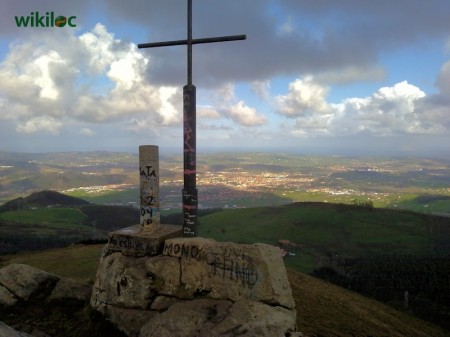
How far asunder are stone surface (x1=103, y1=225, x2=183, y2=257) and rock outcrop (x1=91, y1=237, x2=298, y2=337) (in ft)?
0.35

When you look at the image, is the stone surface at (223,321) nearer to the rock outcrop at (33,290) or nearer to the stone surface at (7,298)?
the rock outcrop at (33,290)

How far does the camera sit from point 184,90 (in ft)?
42.6

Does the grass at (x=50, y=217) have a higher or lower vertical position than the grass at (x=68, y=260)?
lower

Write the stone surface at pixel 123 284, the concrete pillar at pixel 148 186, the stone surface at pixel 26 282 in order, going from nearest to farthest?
the stone surface at pixel 123 284, the concrete pillar at pixel 148 186, the stone surface at pixel 26 282

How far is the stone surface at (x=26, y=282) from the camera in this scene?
584 inches

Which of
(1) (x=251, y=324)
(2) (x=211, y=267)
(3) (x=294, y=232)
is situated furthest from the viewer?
(3) (x=294, y=232)

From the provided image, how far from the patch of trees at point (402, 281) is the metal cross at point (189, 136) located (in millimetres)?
47457

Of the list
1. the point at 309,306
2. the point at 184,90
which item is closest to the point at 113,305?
the point at 184,90

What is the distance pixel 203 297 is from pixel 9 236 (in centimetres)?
12961

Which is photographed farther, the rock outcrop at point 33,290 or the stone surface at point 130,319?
the rock outcrop at point 33,290

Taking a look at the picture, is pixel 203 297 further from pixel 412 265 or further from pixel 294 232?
pixel 294 232

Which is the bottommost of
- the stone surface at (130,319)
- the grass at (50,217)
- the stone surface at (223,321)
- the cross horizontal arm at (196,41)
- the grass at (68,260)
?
the grass at (50,217)

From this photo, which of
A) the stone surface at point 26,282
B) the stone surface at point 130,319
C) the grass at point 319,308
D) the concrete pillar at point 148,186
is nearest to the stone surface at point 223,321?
the stone surface at point 130,319

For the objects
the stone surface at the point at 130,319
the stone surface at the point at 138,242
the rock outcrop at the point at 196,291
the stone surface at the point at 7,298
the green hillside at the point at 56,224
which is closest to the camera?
the rock outcrop at the point at 196,291
